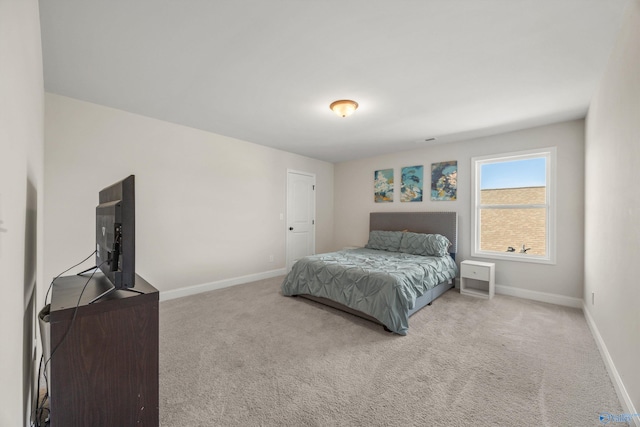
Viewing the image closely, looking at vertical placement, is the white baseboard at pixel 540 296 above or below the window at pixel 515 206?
below

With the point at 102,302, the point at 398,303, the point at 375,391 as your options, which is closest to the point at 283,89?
the point at 102,302

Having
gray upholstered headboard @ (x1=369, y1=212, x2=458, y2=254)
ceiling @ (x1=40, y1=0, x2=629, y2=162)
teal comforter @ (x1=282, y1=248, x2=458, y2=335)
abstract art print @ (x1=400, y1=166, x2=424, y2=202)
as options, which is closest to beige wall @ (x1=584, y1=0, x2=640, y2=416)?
ceiling @ (x1=40, y1=0, x2=629, y2=162)

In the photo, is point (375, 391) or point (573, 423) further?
point (375, 391)

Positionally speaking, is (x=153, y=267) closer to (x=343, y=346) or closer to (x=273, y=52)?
(x=343, y=346)

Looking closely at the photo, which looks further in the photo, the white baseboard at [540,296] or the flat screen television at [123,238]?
the white baseboard at [540,296]

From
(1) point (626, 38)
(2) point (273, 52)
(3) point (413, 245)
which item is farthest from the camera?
(3) point (413, 245)

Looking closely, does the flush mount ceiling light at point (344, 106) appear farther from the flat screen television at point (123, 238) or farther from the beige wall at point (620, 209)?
the flat screen television at point (123, 238)

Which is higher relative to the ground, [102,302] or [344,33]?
[344,33]

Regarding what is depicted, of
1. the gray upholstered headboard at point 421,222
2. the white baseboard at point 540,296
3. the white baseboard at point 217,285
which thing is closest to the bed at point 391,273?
the gray upholstered headboard at point 421,222

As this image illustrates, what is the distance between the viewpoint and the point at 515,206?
388cm

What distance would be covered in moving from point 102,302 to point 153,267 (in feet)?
8.69

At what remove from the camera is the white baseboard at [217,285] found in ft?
11.8

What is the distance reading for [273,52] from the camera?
6.63ft

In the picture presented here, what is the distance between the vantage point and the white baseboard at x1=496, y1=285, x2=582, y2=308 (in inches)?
133
